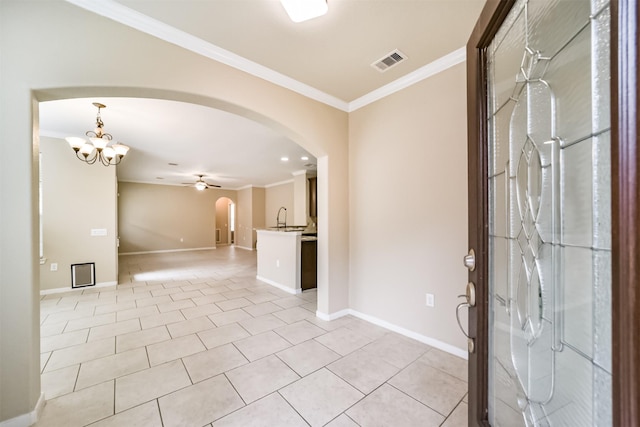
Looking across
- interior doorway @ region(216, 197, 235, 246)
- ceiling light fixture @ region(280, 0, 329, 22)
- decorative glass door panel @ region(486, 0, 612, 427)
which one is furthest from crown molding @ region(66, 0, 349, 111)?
interior doorway @ region(216, 197, 235, 246)

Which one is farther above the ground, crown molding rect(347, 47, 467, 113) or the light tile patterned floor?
crown molding rect(347, 47, 467, 113)

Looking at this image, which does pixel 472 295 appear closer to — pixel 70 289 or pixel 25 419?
pixel 25 419

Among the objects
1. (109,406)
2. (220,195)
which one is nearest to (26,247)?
(109,406)

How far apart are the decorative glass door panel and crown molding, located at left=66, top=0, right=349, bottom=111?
1.93 meters

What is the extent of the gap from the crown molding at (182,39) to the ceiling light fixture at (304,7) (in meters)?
0.84

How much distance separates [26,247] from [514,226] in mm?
2508

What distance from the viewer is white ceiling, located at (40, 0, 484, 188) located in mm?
1637

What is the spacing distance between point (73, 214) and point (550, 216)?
20.1 feet

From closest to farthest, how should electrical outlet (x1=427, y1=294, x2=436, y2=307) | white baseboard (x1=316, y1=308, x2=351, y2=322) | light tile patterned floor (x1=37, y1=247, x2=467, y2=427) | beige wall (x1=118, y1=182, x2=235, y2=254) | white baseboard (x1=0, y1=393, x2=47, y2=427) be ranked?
white baseboard (x1=0, y1=393, x2=47, y2=427) < light tile patterned floor (x1=37, y1=247, x2=467, y2=427) < electrical outlet (x1=427, y1=294, x2=436, y2=307) < white baseboard (x1=316, y1=308, x2=351, y2=322) < beige wall (x1=118, y1=182, x2=235, y2=254)

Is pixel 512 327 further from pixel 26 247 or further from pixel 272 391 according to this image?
pixel 26 247

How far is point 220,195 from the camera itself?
Answer: 34.1 ft

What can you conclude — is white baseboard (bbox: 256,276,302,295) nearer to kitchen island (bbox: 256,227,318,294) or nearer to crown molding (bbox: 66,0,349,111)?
kitchen island (bbox: 256,227,318,294)

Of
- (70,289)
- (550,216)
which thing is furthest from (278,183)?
(550,216)

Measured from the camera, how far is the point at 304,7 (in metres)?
1.44
